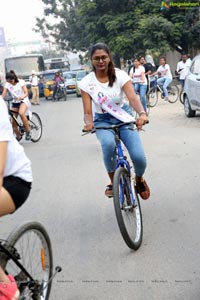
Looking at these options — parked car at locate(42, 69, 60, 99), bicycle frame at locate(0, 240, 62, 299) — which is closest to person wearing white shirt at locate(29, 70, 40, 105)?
parked car at locate(42, 69, 60, 99)

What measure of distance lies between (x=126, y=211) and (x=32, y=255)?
1.42 m

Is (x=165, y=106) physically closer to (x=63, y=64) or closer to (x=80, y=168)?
(x=80, y=168)

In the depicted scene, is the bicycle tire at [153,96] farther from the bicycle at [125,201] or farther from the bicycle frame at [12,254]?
the bicycle frame at [12,254]

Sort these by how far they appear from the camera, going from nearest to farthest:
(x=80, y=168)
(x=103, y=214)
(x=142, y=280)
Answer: (x=142, y=280) < (x=103, y=214) < (x=80, y=168)

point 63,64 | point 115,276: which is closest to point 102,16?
point 63,64

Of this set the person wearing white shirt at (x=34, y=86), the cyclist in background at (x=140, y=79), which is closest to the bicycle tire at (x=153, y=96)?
the cyclist in background at (x=140, y=79)

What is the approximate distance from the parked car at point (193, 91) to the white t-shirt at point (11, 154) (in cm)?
915

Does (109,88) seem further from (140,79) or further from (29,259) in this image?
(140,79)

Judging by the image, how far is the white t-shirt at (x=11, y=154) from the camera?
7.75ft

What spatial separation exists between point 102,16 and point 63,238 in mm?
24197

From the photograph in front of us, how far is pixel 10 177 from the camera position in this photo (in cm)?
250

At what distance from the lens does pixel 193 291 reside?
10.8ft

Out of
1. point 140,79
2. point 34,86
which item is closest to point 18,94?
point 140,79

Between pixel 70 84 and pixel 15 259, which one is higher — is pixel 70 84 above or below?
below
